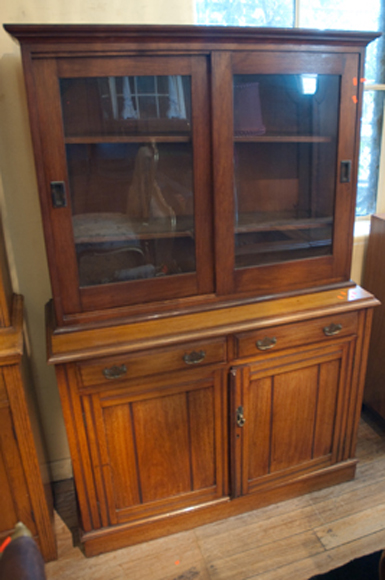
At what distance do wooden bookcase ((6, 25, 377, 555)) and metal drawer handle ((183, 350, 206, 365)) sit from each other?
0.04ft

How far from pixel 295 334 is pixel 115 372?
0.65 metres

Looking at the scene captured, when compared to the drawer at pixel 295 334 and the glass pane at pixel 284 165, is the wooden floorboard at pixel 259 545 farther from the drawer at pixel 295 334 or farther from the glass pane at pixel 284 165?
the glass pane at pixel 284 165

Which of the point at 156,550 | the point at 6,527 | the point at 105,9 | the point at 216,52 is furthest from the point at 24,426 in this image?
the point at 105,9

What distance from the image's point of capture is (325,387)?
1.71 metres

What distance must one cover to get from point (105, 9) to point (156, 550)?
1.98 metres

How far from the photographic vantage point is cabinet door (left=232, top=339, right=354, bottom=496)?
1599 mm

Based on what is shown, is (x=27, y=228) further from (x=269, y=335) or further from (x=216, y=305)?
(x=269, y=335)

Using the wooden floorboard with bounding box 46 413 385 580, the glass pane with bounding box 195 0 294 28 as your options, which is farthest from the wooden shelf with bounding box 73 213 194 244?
the wooden floorboard with bounding box 46 413 385 580

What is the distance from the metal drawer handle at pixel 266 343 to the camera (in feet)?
5.03

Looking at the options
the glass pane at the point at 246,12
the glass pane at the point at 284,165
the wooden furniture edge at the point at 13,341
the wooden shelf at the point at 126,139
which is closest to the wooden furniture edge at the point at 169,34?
the glass pane at the point at 284,165

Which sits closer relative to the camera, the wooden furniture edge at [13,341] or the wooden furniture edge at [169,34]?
the wooden furniture edge at [169,34]

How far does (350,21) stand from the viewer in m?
2.04

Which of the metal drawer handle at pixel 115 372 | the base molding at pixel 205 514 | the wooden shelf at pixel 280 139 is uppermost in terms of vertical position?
the wooden shelf at pixel 280 139

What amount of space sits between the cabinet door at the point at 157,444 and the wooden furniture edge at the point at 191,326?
0.16 metres
